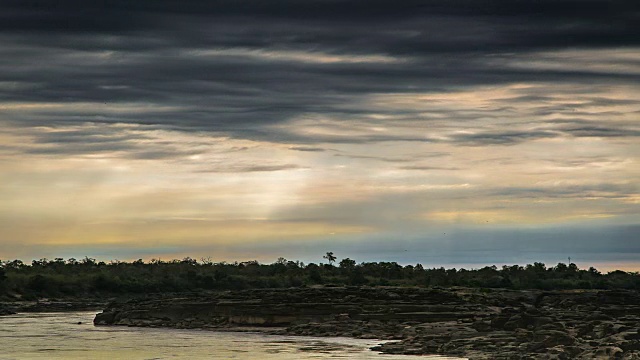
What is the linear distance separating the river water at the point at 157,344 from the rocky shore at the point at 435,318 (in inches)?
130

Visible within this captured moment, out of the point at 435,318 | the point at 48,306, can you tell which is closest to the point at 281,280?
the point at 48,306

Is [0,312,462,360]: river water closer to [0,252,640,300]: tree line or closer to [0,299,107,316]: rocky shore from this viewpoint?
[0,299,107,316]: rocky shore

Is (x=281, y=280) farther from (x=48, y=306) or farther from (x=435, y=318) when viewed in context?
(x=435, y=318)

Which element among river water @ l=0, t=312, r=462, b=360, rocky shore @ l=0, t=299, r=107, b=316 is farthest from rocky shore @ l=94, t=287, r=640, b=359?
rocky shore @ l=0, t=299, r=107, b=316

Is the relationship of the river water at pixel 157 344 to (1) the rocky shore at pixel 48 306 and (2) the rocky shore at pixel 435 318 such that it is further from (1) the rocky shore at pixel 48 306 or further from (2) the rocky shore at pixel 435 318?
(1) the rocky shore at pixel 48 306

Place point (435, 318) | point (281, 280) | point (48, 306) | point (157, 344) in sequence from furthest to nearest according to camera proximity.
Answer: point (281, 280) → point (48, 306) → point (435, 318) → point (157, 344)

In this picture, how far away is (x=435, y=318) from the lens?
78.0m

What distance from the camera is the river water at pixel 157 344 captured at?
58969 millimetres

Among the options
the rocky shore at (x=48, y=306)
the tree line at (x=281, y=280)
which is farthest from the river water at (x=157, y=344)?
the tree line at (x=281, y=280)

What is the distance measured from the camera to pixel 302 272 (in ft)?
586

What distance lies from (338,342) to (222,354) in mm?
10375

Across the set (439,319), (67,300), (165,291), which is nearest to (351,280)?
(165,291)

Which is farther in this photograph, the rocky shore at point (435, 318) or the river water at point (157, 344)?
the river water at point (157, 344)

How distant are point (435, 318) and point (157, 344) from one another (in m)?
20.6
